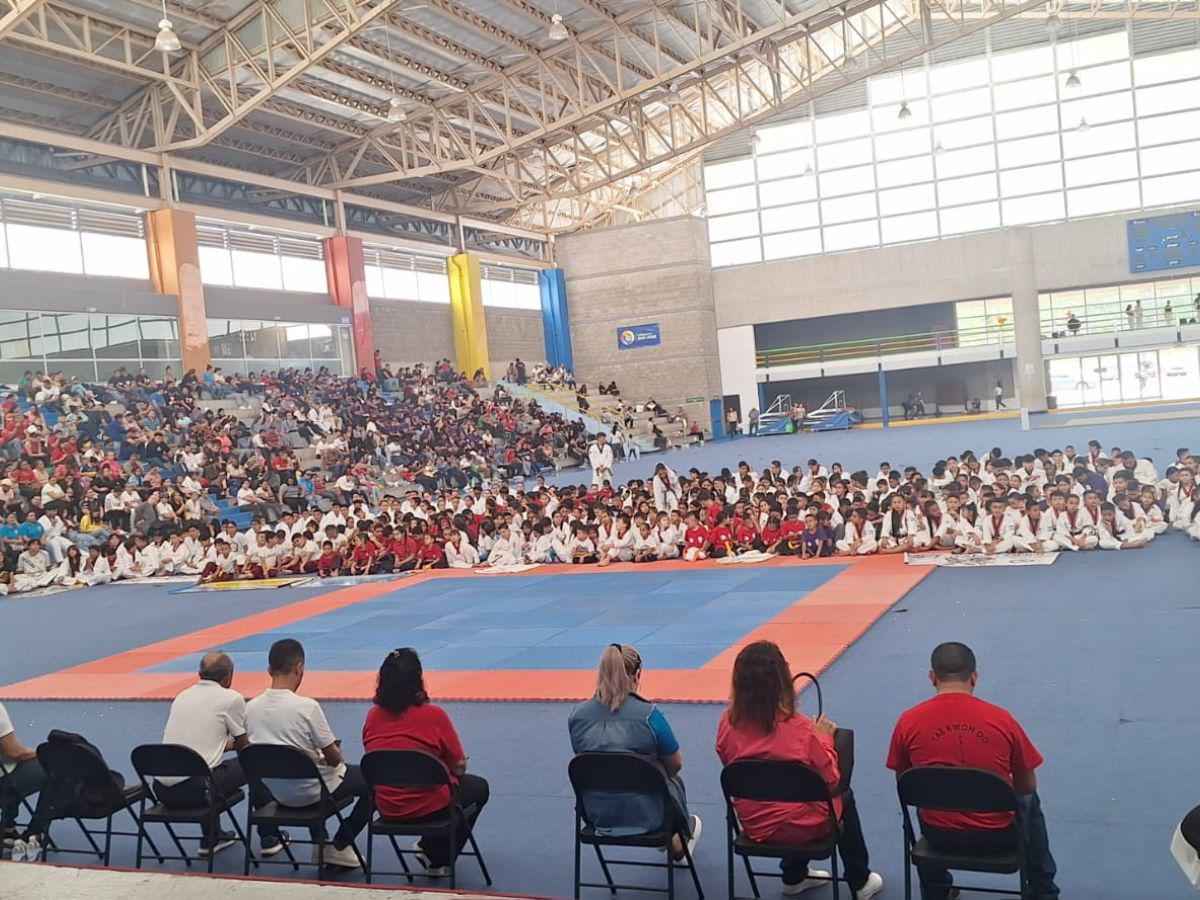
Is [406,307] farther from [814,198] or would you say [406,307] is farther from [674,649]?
[674,649]

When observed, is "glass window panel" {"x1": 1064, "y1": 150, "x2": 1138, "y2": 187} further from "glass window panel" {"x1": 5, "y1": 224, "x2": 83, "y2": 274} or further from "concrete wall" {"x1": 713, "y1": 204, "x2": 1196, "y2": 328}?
"glass window panel" {"x1": 5, "y1": 224, "x2": 83, "y2": 274}

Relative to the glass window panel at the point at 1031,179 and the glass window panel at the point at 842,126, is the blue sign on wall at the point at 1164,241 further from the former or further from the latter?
the glass window panel at the point at 842,126

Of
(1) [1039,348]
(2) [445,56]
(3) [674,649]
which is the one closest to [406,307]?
(2) [445,56]

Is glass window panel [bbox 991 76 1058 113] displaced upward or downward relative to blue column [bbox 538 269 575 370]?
upward

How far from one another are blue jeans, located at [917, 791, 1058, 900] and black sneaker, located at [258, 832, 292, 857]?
3.04 m

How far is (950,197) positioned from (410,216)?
62.1ft

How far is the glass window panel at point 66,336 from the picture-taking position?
2456 cm

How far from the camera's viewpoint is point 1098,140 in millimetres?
34594

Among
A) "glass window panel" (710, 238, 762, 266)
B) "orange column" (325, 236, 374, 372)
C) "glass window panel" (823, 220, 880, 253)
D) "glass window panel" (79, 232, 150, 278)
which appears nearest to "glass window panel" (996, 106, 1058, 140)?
"glass window panel" (823, 220, 880, 253)

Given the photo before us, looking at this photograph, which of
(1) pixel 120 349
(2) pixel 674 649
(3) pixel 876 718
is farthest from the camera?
(1) pixel 120 349

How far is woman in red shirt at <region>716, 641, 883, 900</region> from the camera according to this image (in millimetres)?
4047

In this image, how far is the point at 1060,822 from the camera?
4.79m

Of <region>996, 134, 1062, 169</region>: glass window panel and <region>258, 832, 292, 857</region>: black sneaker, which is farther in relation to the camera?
<region>996, 134, 1062, 169</region>: glass window panel

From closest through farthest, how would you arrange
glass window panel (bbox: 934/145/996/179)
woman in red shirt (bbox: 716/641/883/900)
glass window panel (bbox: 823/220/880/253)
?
woman in red shirt (bbox: 716/641/883/900)
glass window panel (bbox: 934/145/996/179)
glass window panel (bbox: 823/220/880/253)
